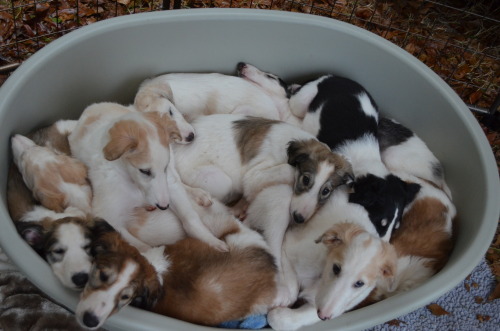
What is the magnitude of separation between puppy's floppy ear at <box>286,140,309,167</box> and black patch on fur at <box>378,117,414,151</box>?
730mm

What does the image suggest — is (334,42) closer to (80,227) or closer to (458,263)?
(458,263)

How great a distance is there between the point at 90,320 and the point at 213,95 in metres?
1.59

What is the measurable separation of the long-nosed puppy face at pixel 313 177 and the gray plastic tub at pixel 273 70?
21.5 inches


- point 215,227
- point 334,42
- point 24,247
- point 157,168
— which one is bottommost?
point 215,227

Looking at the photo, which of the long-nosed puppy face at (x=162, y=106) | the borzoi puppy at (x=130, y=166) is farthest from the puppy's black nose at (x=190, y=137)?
the borzoi puppy at (x=130, y=166)

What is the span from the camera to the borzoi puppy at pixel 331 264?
2070 millimetres

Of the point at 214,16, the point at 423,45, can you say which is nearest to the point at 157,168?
the point at 214,16

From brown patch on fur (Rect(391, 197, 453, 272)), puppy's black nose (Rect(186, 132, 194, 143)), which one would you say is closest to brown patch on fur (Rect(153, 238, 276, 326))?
puppy's black nose (Rect(186, 132, 194, 143))

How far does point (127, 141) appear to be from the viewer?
2.15 meters

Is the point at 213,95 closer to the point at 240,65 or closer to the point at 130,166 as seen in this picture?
the point at 240,65

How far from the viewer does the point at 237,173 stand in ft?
9.00

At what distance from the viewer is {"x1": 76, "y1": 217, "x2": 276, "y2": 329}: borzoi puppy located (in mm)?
1813

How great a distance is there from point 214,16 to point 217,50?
0.24 meters

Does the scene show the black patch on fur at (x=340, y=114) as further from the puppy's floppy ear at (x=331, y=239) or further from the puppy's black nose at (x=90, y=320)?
the puppy's black nose at (x=90, y=320)
